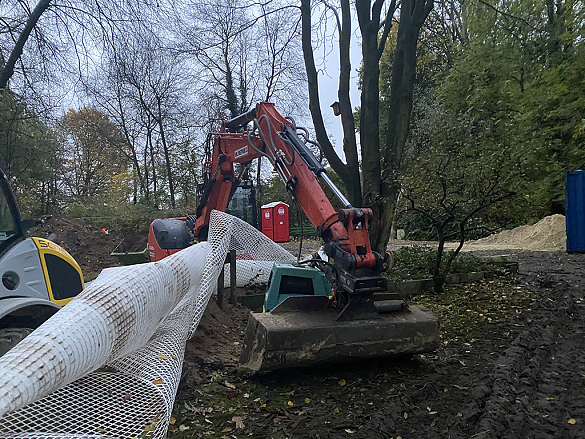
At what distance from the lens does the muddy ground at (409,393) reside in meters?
3.15

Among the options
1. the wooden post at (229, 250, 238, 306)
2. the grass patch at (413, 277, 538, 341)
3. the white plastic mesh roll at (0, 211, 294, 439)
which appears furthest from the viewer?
the wooden post at (229, 250, 238, 306)

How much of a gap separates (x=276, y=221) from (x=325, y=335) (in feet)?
55.8

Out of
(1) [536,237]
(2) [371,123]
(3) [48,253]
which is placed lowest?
(1) [536,237]

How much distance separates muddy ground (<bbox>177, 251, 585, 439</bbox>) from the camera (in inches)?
124

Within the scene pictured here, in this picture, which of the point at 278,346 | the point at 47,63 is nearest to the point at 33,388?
the point at 278,346

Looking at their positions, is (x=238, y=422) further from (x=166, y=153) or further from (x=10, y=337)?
(x=166, y=153)

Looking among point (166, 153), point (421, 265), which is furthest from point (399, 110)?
point (166, 153)

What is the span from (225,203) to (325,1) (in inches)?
181

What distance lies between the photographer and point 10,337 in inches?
116

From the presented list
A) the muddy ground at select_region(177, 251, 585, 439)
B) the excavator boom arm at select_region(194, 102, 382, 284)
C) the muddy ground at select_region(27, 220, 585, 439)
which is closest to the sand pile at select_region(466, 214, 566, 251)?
the muddy ground at select_region(27, 220, 585, 439)

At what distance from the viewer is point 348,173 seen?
8305 mm

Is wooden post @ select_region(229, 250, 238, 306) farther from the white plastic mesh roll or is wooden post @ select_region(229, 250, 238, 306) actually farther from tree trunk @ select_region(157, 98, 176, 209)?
tree trunk @ select_region(157, 98, 176, 209)

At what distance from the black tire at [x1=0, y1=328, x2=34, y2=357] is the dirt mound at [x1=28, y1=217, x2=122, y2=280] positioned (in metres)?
8.51

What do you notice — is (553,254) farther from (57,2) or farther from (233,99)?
(233,99)
